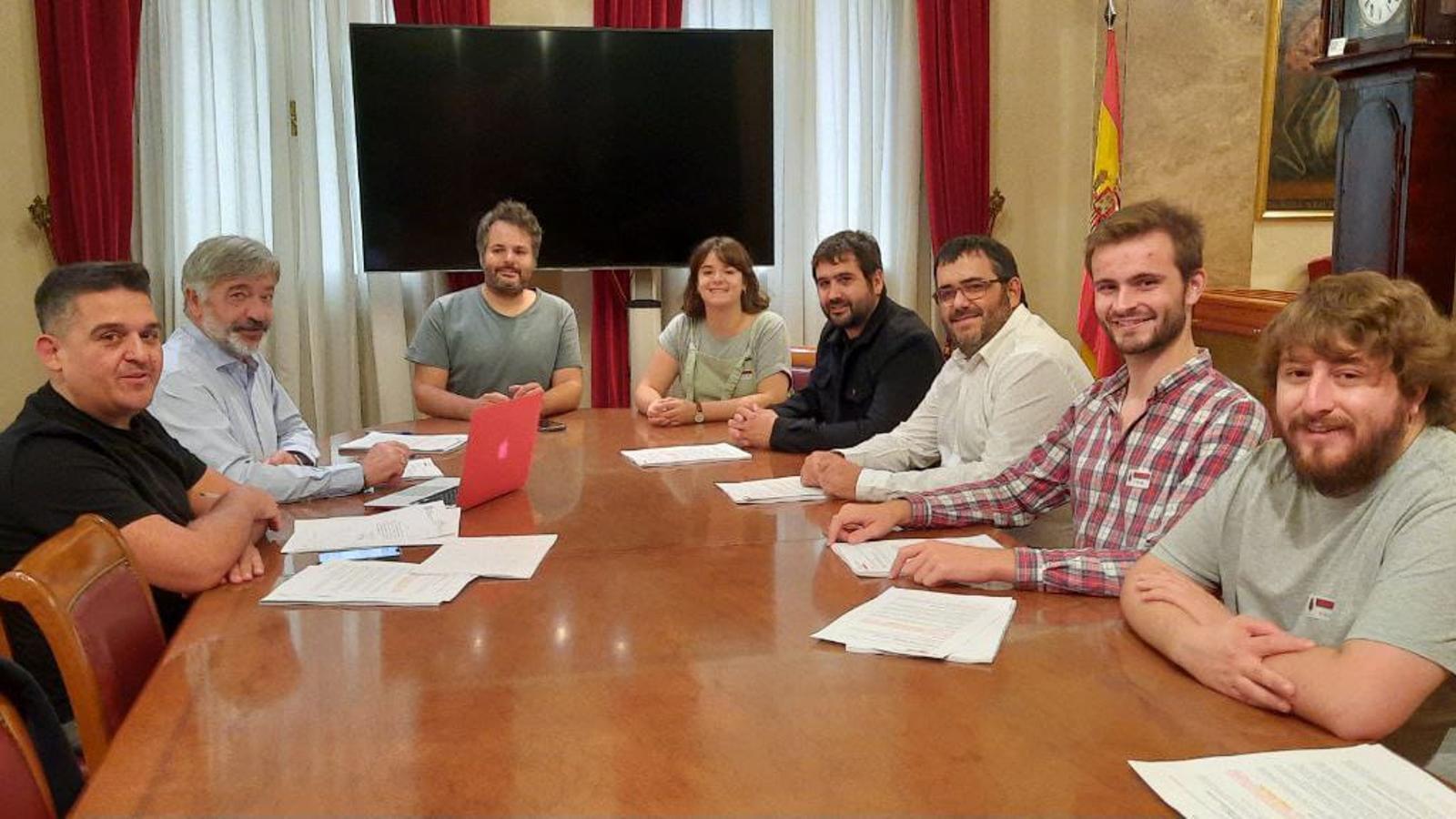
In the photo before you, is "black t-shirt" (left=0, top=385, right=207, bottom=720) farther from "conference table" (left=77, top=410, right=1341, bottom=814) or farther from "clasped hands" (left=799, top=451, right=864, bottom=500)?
"clasped hands" (left=799, top=451, right=864, bottom=500)

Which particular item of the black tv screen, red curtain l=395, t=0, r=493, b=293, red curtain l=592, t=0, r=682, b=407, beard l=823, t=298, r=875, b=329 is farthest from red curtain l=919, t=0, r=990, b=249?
beard l=823, t=298, r=875, b=329

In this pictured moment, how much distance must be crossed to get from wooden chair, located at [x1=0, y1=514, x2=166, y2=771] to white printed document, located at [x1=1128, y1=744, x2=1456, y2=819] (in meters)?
1.22

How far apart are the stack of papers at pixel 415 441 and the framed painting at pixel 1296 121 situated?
4.09 m

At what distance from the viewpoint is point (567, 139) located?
197 inches

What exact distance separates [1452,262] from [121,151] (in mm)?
4735

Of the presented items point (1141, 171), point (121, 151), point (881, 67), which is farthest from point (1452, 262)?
point (121, 151)

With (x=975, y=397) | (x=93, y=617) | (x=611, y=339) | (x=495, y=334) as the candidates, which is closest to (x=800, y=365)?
(x=611, y=339)

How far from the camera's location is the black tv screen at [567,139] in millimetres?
4820

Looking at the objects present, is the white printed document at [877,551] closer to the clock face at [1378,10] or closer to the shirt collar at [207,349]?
the shirt collar at [207,349]

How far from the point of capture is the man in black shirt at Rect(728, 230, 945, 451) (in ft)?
10.3

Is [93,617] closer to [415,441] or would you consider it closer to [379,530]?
[379,530]

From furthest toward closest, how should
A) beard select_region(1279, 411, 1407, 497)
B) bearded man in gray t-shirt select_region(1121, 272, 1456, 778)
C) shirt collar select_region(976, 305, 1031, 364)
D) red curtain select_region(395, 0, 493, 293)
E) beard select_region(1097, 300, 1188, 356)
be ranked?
red curtain select_region(395, 0, 493, 293)
shirt collar select_region(976, 305, 1031, 364)
beard select_region(1097, 300, 1188, 356)
beard select_region(1279, 411, 1407, 497)
bearded man in gray t-shirt select_region(1121, 272, 1456, 778)

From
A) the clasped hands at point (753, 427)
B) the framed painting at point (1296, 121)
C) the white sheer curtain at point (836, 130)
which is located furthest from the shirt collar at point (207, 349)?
the framed painting at point (1296, 121)

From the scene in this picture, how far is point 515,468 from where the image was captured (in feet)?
8.50
